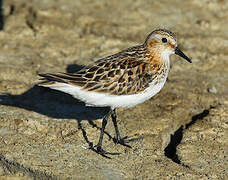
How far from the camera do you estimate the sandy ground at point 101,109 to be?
238 inches

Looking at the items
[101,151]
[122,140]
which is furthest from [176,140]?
[101,151]

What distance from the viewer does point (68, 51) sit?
9.26 metres

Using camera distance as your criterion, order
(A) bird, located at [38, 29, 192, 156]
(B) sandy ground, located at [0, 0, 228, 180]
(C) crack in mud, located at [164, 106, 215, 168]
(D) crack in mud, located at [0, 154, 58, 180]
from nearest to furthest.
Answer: (D) crack in mud, located at [0, 154, 58, 180] → (B) sandy ground, located at [0, 0, 228, 180] → (A) bird, located at [38, 29, 192, 156] → (C) crack in mud, located at [164, 106, 215, 168]

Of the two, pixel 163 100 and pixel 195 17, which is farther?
pixel 195 17

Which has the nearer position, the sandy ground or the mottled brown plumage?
the sandy ground

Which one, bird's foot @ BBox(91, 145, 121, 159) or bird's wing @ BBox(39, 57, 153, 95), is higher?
bird's wing @ BBox(39, 57, 153, 95)

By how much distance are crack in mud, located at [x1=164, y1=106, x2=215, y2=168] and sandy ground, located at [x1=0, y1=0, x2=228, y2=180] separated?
0.06 feet

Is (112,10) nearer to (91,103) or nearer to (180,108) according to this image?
(180,108)

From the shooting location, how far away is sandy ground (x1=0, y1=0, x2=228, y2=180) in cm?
605

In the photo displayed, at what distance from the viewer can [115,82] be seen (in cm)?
630

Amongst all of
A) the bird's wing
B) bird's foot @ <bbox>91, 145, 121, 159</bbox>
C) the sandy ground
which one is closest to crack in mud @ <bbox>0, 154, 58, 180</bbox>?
the sandy ground

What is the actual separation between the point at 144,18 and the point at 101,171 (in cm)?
556

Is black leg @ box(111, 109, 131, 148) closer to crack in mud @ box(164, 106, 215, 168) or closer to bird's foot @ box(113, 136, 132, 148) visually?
bird's foot @ box(113, 136, 132, 148)

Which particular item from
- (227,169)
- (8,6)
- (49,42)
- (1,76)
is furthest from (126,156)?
(8,6)
